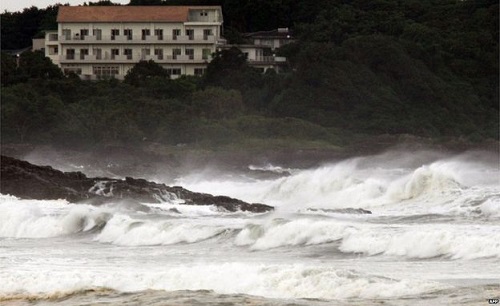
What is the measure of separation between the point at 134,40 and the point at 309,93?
791 inches

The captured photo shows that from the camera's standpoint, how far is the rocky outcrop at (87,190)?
1502 inches

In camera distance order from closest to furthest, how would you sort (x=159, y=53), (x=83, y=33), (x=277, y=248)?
(x=277, y=248), (x=159, y=53), (x=83, y=33)

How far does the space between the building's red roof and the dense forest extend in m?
4.39

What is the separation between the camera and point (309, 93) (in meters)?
77.8

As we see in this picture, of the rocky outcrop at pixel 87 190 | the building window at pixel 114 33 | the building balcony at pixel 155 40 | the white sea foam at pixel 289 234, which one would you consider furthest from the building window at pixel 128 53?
the white sea foam at pixel 289 234

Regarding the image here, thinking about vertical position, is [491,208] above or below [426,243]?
below

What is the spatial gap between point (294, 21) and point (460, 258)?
78.8 m

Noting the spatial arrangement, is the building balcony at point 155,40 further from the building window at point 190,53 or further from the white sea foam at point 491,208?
the white sea foam at point 491,208

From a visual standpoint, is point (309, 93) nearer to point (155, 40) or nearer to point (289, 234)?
point (155, 40)

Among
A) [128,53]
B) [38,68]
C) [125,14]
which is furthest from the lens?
[125,14]

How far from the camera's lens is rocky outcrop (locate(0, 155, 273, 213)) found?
3816 cm

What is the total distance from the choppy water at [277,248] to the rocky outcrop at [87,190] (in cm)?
85

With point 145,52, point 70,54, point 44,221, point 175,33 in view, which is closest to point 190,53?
point 175,33

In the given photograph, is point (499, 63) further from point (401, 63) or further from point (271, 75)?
point (271, 75)
